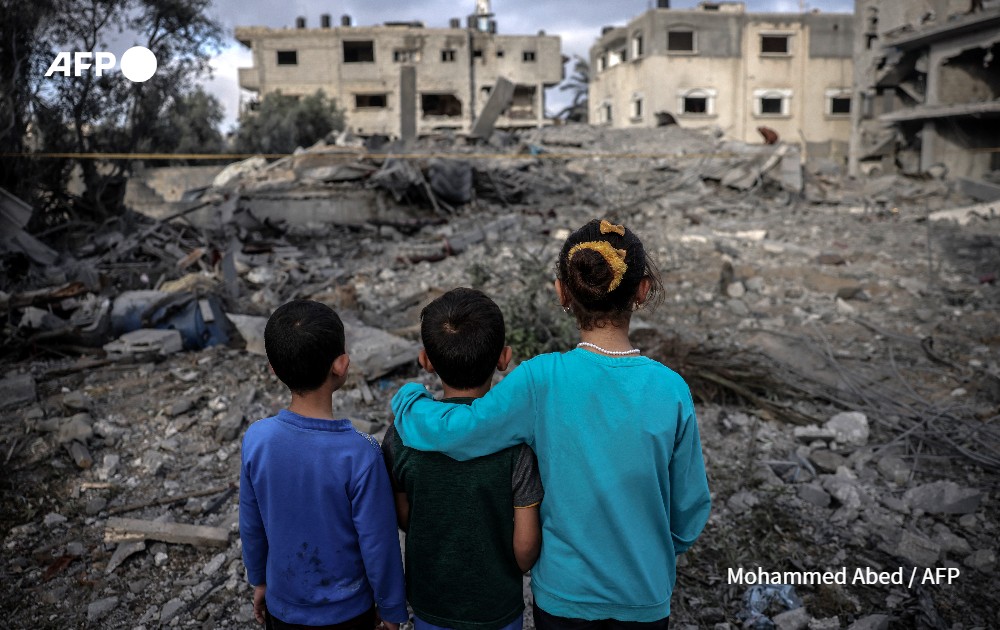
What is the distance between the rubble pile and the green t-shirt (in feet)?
2.72

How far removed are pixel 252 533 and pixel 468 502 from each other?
582 millimetres

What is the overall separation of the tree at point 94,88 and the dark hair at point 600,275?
9520 mm

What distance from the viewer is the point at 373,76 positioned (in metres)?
29.3

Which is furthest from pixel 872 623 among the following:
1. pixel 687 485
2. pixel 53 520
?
pixel 53 520

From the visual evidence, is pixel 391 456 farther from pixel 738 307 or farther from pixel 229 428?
pixel 738 307

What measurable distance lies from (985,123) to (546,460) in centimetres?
2107

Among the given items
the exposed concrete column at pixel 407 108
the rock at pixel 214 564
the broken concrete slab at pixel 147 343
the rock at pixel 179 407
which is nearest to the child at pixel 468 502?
the rock at pixel 214 564

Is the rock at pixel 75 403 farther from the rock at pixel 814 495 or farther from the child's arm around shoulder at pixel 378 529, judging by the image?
the rock at pixel 814 495

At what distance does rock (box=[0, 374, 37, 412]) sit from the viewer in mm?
4398

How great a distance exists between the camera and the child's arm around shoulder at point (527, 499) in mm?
1422

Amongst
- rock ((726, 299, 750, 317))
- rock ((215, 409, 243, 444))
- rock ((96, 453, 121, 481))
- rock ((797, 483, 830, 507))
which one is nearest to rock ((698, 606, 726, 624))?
rock ((797, 483, 830, 507))

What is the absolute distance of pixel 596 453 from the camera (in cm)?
134

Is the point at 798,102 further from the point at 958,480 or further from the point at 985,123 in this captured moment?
the point at 958,480

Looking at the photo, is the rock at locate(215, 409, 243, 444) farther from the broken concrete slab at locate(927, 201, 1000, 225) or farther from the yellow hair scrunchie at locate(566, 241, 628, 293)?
the broken concrete slab at locate(927, 201, 1000, 225)
